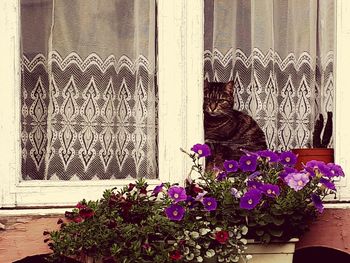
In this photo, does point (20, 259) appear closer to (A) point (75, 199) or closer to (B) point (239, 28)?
(A) point (75, 199)

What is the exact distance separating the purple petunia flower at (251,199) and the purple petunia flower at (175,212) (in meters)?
0.22

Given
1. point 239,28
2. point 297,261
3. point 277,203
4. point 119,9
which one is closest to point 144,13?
point 119,9

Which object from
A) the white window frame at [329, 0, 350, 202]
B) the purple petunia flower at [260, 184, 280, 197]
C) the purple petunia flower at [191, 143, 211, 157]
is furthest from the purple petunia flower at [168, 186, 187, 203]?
the white window frame at [329, 0, 350, 202]

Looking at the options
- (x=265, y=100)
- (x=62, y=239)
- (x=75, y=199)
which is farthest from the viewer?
(x=265, y=100)

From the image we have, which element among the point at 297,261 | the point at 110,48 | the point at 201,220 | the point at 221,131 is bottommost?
the point at 297,261

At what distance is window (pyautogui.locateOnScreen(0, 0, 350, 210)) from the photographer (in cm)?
348

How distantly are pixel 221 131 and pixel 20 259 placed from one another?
3.34 feet

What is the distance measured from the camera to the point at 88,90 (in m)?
3.64

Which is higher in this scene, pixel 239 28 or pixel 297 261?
pixel 239 28

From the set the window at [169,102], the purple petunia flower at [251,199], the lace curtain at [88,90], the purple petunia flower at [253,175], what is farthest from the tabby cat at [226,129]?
the purple petunia flower at [251,199]

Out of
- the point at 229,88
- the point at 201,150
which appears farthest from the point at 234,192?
the point at 229,88

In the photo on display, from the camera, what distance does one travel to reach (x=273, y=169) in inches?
135

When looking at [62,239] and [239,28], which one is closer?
[62,239]

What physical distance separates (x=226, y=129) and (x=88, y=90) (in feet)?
2.07
